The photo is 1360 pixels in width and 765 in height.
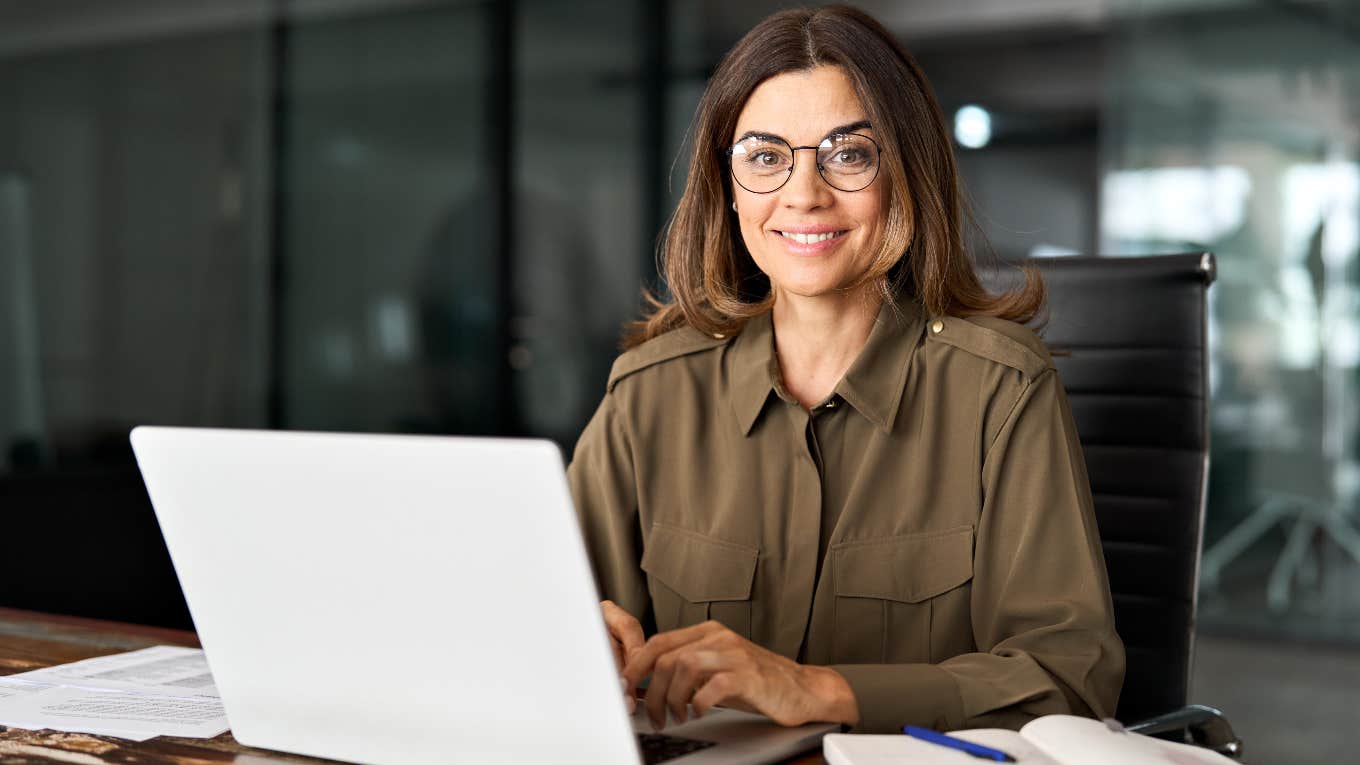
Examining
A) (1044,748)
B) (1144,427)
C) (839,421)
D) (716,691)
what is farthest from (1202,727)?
(716,691)

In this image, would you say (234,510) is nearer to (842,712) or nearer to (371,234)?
(842,712)

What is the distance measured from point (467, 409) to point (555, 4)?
1697 mm

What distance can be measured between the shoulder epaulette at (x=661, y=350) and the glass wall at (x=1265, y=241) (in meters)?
3.91

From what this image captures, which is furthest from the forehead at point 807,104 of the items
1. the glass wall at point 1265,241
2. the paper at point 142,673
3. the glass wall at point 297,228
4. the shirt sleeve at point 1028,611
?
the glass wall at point 1265,241

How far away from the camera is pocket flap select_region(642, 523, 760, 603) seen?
1.44m

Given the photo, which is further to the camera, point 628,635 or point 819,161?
point 819,161

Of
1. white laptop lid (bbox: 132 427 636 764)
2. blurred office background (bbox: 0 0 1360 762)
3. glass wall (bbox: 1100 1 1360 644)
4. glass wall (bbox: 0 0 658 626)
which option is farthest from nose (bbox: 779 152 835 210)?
glass wall (bbox: 1100 1 1360 644)

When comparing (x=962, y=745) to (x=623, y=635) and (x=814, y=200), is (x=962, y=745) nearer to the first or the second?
(x=623, y=635)

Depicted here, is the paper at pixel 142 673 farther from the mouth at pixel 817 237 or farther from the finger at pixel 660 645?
the mouth at pixel 817 237

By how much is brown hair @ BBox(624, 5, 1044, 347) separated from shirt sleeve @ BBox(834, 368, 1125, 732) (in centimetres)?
18

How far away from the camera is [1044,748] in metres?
0.95

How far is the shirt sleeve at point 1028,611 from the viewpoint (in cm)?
111

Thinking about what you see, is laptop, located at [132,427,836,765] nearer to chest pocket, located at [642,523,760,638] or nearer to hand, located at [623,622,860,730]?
hand, located at [623,622,860,730]

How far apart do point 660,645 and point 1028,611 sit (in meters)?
0.37
